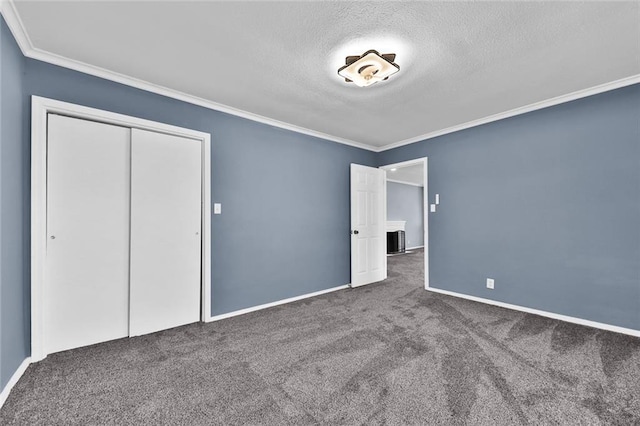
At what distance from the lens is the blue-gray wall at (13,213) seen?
5.66 feet

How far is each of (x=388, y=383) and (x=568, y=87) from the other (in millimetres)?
3332

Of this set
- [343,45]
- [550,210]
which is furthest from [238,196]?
[550,210]

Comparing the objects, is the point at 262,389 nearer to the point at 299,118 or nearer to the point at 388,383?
the point at 388,383

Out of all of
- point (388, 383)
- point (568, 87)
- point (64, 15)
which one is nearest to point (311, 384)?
point (388, 383)

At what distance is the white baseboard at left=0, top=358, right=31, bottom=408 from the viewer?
166 centimetres

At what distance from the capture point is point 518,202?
3352 millimetres

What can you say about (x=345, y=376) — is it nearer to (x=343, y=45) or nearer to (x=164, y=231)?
(x=164, y=231)

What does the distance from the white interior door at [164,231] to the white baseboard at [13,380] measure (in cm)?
70

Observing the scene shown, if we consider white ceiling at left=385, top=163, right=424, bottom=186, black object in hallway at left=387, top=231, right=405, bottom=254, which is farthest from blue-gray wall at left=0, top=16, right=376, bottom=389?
black object in hallway at left=387, top=231, right=405, bottom=254

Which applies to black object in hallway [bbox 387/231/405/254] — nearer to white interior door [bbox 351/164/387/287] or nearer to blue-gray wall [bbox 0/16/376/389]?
white interior door [bbox 351/164/387/287]

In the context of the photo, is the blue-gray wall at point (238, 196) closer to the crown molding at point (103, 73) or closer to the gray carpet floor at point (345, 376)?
the crown molding at point (103, 73)

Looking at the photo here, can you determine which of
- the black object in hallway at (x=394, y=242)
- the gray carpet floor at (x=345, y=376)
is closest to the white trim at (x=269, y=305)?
the gray carpet floor at (x=345, y=376)

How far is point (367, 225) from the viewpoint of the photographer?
15.3 feet

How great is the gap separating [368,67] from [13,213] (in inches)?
112
